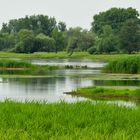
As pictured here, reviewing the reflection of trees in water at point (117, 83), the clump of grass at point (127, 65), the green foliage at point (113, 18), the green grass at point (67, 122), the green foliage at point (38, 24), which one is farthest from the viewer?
the green foliage at point (38, 24)

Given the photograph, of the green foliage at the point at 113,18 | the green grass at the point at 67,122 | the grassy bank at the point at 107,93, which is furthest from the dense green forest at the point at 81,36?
the green grass at the point at 67,122

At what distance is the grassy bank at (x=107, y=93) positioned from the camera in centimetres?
3066

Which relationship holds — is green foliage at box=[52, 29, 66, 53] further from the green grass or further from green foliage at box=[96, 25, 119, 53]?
the green grass

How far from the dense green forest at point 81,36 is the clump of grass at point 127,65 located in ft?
181

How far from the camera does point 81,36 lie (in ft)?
402

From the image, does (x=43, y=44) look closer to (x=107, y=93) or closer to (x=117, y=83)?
(x=117, y=83)

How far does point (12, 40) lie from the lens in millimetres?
138750

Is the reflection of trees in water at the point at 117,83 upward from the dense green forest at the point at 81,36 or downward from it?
downward

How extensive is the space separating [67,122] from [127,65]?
3892 cm

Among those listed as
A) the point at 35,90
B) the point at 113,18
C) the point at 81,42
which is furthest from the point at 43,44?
the point at 35,90

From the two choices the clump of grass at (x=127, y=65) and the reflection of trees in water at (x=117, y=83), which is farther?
the clump of grass at (x=127, y=65)

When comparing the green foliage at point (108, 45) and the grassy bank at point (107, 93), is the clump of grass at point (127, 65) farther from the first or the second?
the green foliage at point (108, 45)

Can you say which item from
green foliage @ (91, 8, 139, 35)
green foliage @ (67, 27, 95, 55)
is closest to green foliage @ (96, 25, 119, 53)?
green foliage @ (67, 27, 95, 55)

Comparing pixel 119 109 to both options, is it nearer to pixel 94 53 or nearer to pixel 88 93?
pixel 88 93
